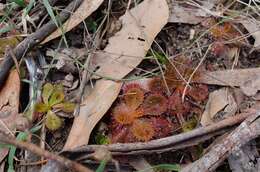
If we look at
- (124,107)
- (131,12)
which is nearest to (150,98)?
(124,107)

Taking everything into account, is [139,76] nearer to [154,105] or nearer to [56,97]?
[154,105]

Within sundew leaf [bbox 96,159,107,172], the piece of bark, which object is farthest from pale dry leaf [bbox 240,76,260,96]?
sundew leaf [bbox 96,159,107,172]

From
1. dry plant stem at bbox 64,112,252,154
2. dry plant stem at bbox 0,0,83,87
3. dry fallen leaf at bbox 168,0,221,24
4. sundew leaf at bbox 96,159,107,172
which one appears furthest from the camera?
dry fallen leaf at bbox 168,0,221,24

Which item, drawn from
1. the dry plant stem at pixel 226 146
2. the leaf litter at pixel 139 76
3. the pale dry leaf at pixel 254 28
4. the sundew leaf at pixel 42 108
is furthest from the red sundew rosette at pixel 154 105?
the pale dry leaf at pixel 254 28

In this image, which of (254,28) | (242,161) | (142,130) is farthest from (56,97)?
(254,28)

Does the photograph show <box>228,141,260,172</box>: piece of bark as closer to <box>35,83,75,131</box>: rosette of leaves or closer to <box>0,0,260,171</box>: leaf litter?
<box>0,0,260,171</box>: leaf litter
